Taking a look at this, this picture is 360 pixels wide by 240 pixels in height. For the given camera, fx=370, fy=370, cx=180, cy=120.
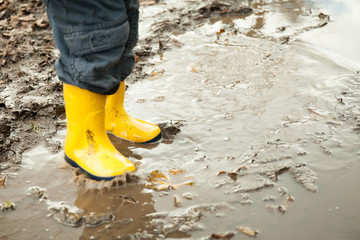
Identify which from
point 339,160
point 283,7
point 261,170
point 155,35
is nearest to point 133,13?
point 261,170

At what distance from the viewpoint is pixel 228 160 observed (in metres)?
1.93

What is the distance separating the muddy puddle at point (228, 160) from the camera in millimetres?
1540

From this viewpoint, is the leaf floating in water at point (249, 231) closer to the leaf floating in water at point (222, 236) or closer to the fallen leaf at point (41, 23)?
the leaf floating in water at point (222, 236)

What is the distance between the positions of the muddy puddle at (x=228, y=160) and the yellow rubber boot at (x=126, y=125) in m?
0.05

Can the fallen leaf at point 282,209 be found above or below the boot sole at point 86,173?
below

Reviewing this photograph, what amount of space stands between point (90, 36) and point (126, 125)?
719 millimetres

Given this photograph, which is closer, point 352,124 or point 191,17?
point 352,124

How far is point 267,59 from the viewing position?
3.01 metres

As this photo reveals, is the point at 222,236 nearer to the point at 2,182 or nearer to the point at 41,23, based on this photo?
the point at 2,182

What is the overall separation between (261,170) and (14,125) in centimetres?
150

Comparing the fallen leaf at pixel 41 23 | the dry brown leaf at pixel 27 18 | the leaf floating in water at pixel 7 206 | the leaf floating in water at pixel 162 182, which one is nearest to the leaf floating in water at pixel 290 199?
the leaf floating in water at pixel 162 182

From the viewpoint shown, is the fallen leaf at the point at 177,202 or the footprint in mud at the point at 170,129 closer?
the fallen leaf at the point at 177,202

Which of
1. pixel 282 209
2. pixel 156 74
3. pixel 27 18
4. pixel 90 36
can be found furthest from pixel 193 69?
pixel 27 18

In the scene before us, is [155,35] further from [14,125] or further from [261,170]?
[261,170]
